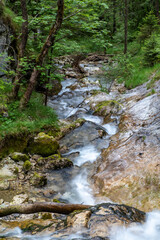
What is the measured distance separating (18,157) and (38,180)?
1214mm

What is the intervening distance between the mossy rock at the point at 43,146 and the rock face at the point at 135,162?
1.83 meters

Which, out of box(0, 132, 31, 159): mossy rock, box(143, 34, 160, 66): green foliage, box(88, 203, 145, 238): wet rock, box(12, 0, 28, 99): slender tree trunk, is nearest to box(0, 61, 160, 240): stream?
box(88, 203, 145, 238): wet rock

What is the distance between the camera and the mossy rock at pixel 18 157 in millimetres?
5945

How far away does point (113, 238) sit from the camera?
2.66 m

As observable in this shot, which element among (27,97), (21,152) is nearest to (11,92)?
(27,97)

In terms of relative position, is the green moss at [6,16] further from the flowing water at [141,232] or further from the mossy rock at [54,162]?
the flowing water at [141,232]

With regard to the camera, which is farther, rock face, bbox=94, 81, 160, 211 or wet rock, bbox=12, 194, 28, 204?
wet rock, bbox=12, 194, 28, 204

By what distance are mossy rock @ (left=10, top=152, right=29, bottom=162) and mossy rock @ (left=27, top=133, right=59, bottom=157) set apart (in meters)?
0.53

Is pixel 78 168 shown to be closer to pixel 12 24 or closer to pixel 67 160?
pixel 67 160

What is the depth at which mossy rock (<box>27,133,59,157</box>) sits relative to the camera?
258 inches

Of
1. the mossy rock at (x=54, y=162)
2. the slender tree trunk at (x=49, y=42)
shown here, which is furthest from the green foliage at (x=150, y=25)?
the mossy rock at (x=54, y=162)

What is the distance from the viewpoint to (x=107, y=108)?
32.9ft

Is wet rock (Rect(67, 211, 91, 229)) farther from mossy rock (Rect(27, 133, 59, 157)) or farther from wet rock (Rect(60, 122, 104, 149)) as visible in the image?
wet rock (Rect(60, 122, 104, 149))

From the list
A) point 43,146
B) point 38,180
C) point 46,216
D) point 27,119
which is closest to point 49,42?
point 27,119
